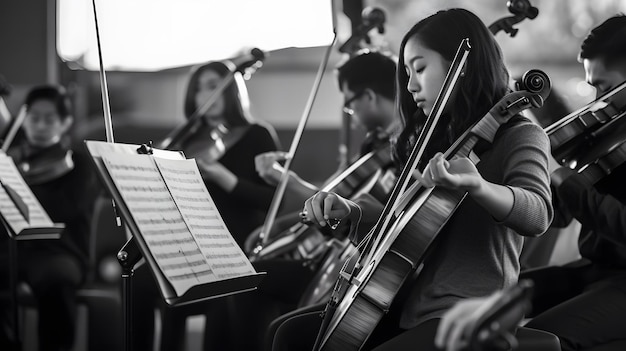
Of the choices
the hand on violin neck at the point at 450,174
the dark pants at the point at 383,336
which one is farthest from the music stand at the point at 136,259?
the hand on violin neck at the point at 450,174

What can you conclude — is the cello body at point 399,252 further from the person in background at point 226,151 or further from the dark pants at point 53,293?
the dark pants at point 53,293

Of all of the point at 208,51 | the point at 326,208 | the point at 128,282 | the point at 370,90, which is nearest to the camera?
the point at 128,282

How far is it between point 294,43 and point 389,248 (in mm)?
2393

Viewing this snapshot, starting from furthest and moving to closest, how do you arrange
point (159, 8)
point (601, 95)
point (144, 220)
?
point (159, 8) < point (601, 95) < point (144, 220)

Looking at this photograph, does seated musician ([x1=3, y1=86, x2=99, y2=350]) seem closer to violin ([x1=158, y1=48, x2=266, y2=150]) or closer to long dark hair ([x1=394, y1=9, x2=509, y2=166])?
violin ([x1=158, y1=48, x2=266, y2=150])

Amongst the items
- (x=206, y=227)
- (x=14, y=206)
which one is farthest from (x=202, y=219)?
(x=14, y=206)

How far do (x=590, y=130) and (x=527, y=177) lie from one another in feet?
1.58

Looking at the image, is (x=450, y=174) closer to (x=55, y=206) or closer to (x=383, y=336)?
(x=383, y=336)

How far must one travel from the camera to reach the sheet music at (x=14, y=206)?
2055 mm

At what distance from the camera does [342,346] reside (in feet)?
3.98

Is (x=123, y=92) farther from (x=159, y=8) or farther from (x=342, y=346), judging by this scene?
(x=342, y=346)

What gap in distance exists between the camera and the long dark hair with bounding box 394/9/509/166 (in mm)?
1290

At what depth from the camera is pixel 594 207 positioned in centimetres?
149

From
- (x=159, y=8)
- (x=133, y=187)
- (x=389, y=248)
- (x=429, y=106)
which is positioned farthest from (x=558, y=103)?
(x=159, y=8)
